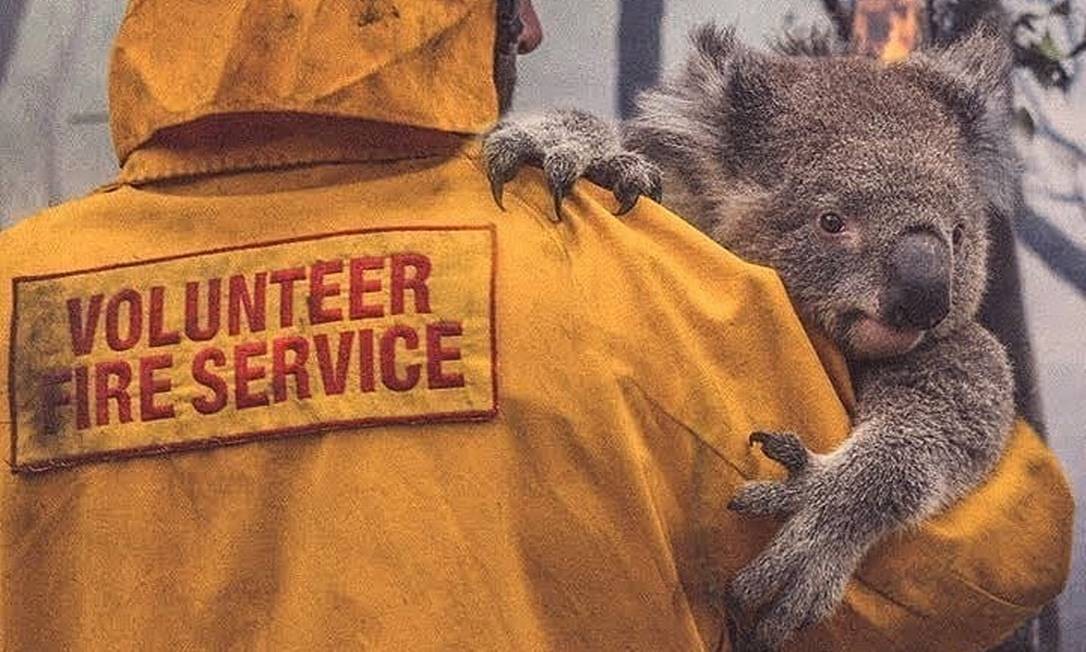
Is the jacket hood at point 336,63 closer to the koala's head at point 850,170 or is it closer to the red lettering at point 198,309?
the red lettering at point 198,309

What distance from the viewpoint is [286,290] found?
113 centimetres

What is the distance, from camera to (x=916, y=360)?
1.38 m

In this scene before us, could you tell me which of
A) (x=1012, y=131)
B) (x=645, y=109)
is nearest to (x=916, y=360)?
(x=645, y=109)

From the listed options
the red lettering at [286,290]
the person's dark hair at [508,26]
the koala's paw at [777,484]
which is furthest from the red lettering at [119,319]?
the koala's paw at [777,484]

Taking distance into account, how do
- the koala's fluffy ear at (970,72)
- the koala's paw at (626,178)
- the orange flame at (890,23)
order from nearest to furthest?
1. the koala's paw at (626,178)
2. the koala's fluffy ear at (970,72)
3. the orange flame at (890,23)

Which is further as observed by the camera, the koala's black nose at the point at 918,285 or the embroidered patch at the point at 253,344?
the koala's black nose at the point at 918,285

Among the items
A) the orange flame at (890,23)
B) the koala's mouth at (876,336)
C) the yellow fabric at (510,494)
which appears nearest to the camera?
the yellow fabric at (510,494)

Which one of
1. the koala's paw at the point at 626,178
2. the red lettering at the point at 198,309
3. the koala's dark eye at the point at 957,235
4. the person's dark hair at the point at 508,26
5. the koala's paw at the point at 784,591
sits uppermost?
the person's dark hair at the point at 508,26

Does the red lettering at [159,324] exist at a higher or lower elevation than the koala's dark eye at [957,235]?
lower

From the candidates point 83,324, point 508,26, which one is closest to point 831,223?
point 508,26

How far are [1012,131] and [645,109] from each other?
0.50 metres

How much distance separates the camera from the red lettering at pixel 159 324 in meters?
1.15

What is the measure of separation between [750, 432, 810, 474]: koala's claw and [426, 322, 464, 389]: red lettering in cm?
24

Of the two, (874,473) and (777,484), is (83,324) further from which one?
(874,473)
